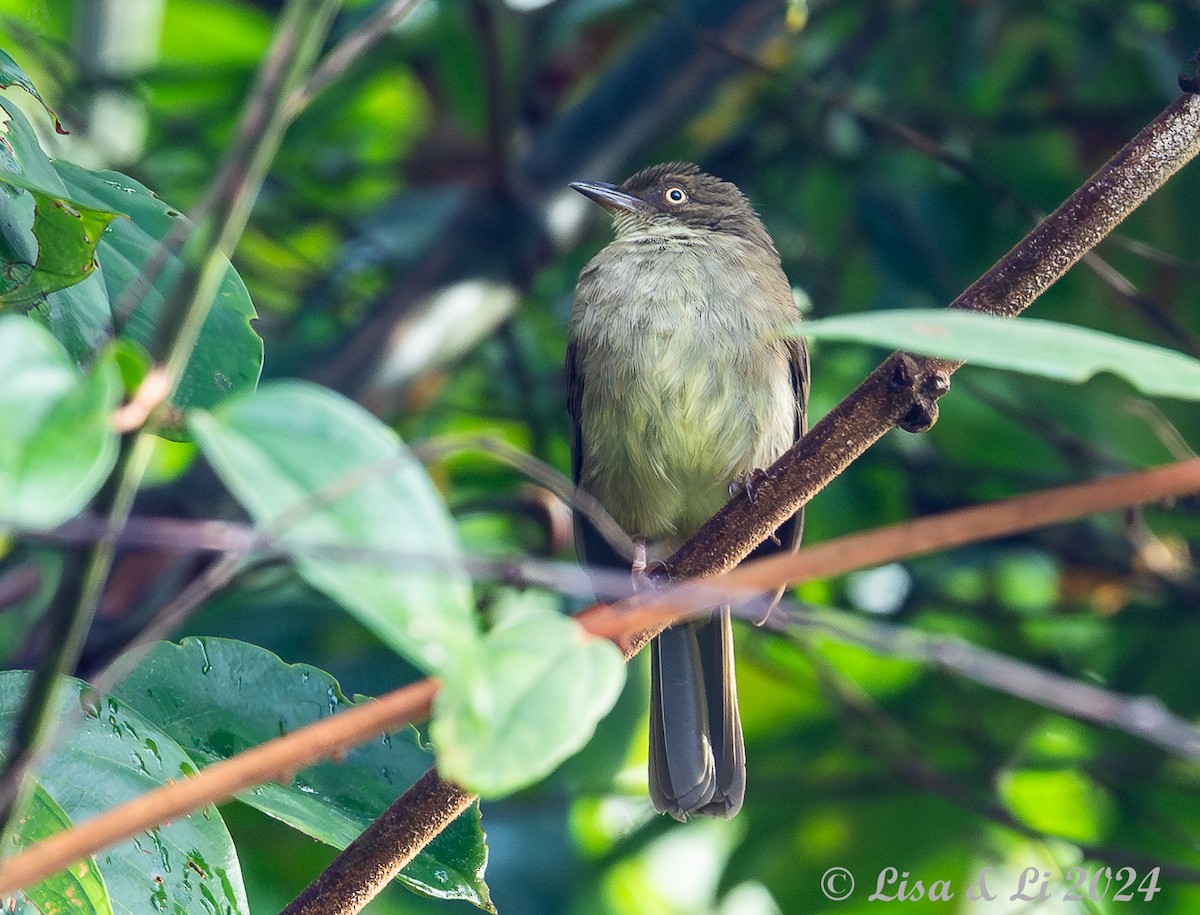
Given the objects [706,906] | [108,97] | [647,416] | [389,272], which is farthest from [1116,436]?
[108,97]

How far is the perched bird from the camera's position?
4008 millimetres

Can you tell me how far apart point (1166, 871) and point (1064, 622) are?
1059 mm

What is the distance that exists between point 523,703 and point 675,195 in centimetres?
399

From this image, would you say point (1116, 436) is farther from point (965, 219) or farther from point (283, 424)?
point (283, 424)

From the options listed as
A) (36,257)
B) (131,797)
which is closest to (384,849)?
(131,797)

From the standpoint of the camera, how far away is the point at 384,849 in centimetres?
183

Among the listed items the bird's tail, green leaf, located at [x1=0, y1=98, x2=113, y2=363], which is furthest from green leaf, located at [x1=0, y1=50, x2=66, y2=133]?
the bird's tail

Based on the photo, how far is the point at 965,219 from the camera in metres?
5.04

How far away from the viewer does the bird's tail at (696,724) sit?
378cm

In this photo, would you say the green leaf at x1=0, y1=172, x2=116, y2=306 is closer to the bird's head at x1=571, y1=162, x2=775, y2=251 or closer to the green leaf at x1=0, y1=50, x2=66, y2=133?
the green leaf at x1=0, y1=50, x2=66, y2=133

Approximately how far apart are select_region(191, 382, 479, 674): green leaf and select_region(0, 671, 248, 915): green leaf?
2.91ft

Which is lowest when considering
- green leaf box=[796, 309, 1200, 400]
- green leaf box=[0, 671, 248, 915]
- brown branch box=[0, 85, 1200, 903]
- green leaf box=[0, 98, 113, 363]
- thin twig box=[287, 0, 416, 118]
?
green leaf box=[0, 671, 248, 915]

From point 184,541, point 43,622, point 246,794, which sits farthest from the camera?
point 43,622

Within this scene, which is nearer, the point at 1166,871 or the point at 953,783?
the point at 1166,871
